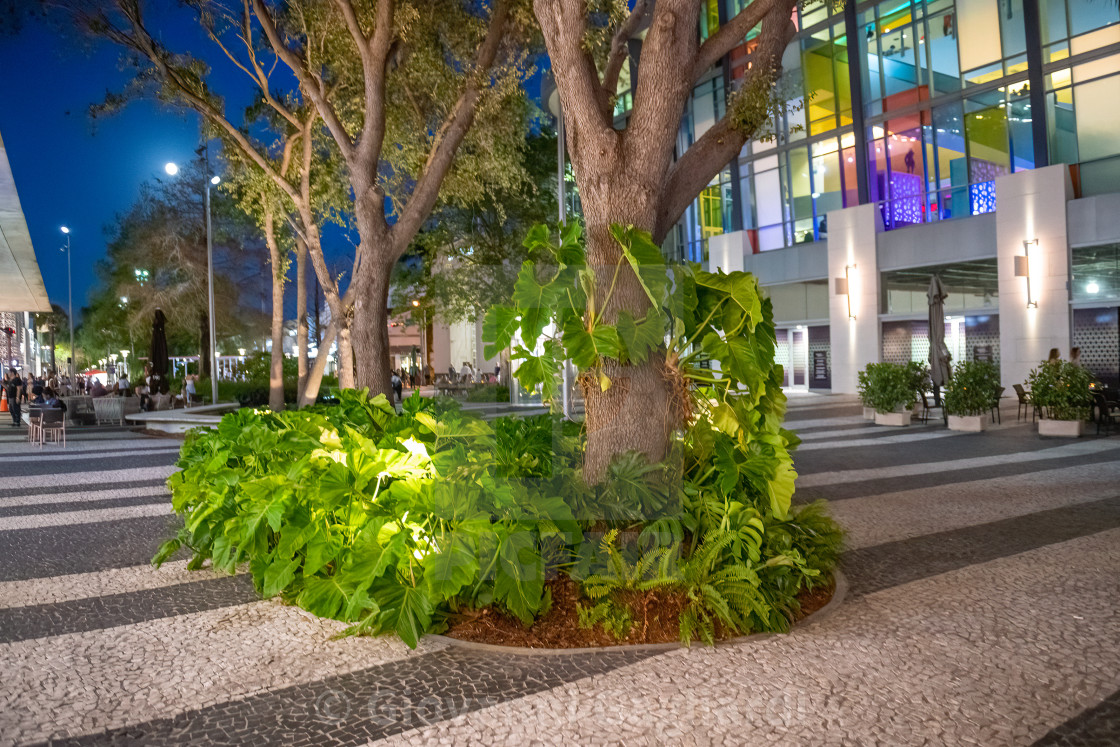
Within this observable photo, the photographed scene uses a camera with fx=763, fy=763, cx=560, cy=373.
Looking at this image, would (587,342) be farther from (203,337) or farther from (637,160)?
(203,337)

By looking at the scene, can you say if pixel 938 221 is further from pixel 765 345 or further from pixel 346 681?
pixel 346 681

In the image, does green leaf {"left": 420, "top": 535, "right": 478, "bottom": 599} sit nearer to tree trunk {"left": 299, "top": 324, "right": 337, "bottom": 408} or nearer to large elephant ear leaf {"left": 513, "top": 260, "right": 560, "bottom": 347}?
large elephant ear leaf {"left": 513, "top": 260, "right": 560, "bottom": 347}

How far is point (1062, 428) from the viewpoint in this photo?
13.4 meters

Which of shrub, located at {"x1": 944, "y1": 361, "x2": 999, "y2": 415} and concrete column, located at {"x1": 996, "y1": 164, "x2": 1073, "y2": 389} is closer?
shrub, located at {"x1": 944, "y1": 361, "x2": 999, "y2": 415}

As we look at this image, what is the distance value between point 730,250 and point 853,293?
19.1ft

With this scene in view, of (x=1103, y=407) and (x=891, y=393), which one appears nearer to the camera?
(x=1103, y=407)

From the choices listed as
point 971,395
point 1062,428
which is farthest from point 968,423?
point 1062,428

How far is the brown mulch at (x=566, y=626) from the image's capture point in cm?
388

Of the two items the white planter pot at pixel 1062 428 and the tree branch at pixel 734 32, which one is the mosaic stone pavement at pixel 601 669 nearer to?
the tree branch at pixel 734 32

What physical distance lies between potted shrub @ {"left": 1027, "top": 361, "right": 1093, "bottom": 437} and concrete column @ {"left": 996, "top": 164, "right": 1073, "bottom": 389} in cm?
788

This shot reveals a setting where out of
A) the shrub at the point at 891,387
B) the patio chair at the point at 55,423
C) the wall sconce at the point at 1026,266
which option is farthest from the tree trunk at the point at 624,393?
the wall sconce at the point at 1026,266

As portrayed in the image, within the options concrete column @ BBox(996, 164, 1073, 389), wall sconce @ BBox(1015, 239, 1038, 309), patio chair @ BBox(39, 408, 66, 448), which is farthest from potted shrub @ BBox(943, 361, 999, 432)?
patio chair @ BBox(39, 408, 66, 448)

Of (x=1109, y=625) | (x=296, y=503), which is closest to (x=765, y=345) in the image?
(x=1109, y=625)

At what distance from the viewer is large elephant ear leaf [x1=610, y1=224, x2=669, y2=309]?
4.39 meters
